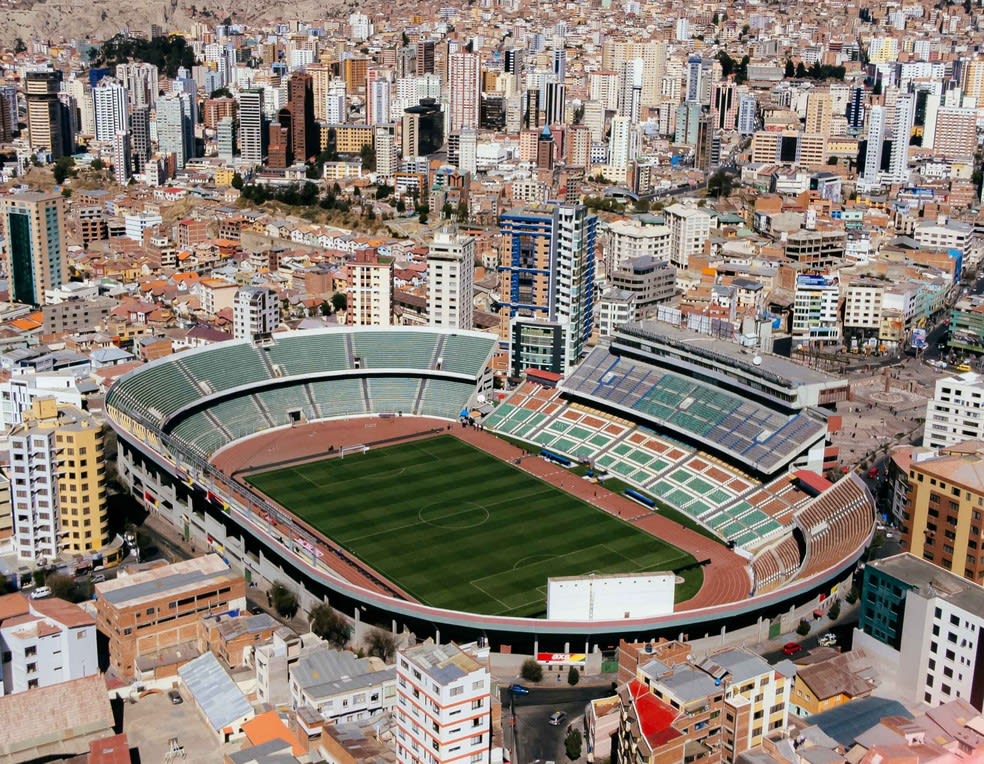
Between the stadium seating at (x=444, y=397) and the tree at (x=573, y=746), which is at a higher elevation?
the stadium seating at (x=444, y=397)

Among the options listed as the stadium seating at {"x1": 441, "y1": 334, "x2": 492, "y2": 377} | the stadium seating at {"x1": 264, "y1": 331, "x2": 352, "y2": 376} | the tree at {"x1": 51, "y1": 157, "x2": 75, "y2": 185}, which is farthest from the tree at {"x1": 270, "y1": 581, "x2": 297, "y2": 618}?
the tree at {"x1": 51, "y1": 157, "x2": 75, "y2": 185}

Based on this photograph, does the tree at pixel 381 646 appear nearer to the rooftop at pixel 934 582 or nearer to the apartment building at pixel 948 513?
the rooftop at pixel 934 582

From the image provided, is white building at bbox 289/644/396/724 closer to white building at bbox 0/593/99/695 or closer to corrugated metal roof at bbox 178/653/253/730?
corrugated metal roof at bbox 178/653/253/730

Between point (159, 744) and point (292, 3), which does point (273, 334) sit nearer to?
point (159, 744)

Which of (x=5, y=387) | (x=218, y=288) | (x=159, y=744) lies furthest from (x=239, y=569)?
(x=218, y=288)

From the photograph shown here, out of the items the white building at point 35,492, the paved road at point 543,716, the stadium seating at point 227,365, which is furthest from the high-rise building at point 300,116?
the paved road at point 543,716

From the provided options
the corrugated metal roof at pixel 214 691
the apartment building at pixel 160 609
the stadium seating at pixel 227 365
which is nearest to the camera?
the corrugated metal roof at pixel 214 691
